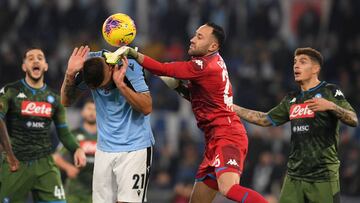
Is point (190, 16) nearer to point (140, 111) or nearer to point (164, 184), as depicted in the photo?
point (164, 184)

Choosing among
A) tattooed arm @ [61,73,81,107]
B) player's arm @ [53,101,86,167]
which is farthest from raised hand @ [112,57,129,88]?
player's arm @ [53,101,86,167]

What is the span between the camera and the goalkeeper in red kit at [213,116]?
853 centimetres

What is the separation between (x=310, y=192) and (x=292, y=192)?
0.62 feet

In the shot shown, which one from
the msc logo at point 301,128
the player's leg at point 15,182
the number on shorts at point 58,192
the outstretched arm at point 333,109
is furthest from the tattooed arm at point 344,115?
the player's leg at point 15,182

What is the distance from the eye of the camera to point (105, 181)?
27.7 feet

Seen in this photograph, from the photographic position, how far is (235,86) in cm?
1756

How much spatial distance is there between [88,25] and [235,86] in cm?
412

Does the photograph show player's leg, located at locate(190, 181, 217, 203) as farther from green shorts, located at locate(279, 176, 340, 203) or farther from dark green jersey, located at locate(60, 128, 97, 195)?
dark green jersey, located at locate(60, 128, 97, 195)

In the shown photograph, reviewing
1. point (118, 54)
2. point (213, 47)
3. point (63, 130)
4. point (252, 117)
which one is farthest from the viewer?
point (63, 130)

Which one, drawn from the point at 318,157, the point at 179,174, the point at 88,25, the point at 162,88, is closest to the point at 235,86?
the point at 162,88

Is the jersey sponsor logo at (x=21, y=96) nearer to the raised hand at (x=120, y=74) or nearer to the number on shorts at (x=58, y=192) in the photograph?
the number on shorts at (x=58, y=192)

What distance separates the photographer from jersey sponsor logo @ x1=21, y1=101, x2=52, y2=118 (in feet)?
33.2

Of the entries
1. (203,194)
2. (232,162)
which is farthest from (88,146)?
(232,162)

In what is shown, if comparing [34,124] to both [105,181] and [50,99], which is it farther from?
[105,181]
